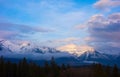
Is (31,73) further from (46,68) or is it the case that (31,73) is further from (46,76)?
(46,68)

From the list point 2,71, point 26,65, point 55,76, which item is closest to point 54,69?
point 55,76

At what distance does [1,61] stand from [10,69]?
7764 mm

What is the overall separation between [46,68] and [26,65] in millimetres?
14824

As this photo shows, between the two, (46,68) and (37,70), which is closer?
(37,70)

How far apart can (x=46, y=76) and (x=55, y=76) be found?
8.68 metres

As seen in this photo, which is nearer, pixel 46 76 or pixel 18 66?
pixel 46 76

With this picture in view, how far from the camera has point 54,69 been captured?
189250 mm

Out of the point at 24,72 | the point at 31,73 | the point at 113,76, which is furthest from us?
the point at 24,72

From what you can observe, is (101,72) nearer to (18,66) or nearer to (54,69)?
(54,69)

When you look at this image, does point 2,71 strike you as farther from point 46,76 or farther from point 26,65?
point 46,76

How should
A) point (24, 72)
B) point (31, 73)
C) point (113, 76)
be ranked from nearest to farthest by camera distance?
1. point (113, 76)
2. point (31, 73)
3. point (24, 72)

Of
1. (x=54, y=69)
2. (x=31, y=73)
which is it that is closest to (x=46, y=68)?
(x=54, y=69)

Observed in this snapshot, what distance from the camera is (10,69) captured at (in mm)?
188750

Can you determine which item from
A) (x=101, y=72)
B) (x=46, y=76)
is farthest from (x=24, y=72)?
(x=101, y=72)
